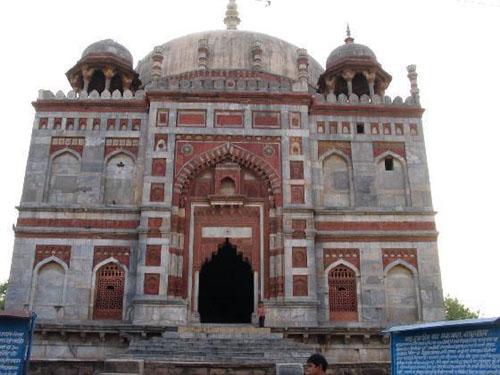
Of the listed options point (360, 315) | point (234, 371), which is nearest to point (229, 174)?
point (360, 315)

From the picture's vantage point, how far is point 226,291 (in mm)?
21328

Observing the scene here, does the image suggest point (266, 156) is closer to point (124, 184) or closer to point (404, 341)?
point (124, 184)

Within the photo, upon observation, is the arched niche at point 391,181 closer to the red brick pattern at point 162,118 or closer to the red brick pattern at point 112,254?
the red brick pattern at point 162,118

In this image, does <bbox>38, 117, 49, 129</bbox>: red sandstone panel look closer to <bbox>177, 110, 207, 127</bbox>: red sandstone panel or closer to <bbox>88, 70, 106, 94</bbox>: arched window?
<bbox>88, 70, 106, 94</bbox>: arched window

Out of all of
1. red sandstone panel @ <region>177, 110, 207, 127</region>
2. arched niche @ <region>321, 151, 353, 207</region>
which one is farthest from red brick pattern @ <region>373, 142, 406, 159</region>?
red sandstone panel @ <region>177, 110, 207, 127</region>

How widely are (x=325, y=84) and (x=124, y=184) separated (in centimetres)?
797

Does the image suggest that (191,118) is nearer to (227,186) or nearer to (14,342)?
(227,186)

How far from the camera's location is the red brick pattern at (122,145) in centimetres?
1811

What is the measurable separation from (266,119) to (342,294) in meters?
5.77

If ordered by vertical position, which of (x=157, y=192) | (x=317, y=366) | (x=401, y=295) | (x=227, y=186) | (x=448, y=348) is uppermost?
(x=227, y=186)

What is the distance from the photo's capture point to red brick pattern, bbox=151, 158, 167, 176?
17375 mm

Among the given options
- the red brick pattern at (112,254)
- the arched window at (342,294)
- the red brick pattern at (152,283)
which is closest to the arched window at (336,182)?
the arched window at (342,294)

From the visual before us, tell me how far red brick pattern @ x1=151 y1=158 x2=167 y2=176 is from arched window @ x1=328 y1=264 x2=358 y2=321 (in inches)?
225

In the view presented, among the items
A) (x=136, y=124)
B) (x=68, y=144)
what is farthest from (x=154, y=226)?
(x=68, y=144)
